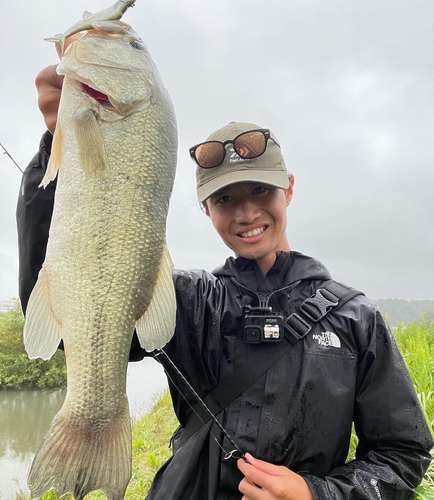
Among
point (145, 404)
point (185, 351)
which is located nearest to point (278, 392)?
point (185, 351)

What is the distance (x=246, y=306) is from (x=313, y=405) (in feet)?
1.99

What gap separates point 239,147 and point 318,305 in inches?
42.0

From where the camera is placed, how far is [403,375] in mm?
1923

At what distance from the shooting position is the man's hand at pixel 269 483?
5.34ft

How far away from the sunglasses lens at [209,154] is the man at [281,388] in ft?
0.50

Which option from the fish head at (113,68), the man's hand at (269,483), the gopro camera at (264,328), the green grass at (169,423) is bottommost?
the green grass at (169,423)

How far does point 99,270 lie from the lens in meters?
1.50

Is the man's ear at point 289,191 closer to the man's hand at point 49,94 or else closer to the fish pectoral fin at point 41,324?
the man's hand at point 49,94

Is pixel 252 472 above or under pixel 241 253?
under

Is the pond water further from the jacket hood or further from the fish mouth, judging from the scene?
the fish mouth

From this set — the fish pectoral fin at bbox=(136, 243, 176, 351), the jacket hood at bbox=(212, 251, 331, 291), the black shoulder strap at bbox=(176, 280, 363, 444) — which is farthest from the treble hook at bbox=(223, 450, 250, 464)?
the jacket hood at bbox=(212, 251, 331, 291)

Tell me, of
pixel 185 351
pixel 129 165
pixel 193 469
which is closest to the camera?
pixel 129 165

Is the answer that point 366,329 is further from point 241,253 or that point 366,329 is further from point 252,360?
point 241,253

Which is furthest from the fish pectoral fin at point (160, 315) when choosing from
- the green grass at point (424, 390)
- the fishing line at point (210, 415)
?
the green grass at point (424, 390)
